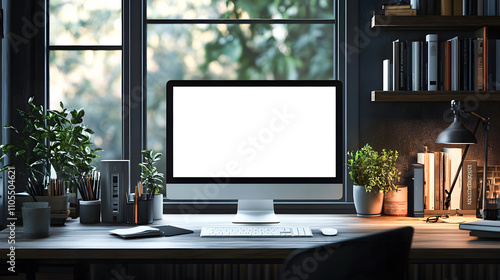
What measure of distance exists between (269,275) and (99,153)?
105cm

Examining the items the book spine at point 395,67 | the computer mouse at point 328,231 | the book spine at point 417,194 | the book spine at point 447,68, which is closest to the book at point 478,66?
the book spine at point 447,68

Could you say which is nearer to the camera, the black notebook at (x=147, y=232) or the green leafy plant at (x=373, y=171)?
the black notebook at (x=147, y=232)

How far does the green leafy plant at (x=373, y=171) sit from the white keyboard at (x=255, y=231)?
1.70ft

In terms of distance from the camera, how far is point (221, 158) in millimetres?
2203

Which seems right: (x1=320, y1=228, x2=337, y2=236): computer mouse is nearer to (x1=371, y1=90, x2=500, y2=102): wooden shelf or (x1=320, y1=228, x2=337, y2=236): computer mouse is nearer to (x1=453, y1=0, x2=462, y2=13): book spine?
(x1=371, y1=90, x2=500, y2=102): wooden shelf

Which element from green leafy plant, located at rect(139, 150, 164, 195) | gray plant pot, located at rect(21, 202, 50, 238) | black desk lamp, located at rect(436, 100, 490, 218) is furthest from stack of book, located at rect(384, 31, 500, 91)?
gray plant pot, located at rect(21, 202, 50, 238)

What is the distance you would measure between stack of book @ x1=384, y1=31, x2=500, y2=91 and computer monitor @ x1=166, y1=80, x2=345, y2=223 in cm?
39

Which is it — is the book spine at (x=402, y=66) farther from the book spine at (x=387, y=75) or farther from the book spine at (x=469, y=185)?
the book spine at (x=469, y=185)

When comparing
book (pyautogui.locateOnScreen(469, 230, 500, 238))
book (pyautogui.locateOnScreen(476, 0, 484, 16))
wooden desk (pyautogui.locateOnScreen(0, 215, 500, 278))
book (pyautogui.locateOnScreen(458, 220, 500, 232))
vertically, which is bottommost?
wooden desk (pyautogui.locateOnScreen(0, 215, 500, 278))

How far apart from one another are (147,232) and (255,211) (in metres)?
0.54

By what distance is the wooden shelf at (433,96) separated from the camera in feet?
7.60

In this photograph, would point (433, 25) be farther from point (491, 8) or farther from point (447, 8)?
point (491, 8)

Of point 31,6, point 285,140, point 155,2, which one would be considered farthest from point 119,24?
point 285,140

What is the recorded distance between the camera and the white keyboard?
6.19 ft
